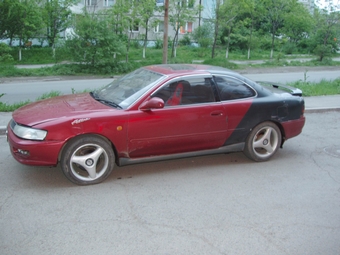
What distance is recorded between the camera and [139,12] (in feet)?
84.0

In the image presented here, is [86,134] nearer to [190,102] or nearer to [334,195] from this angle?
[190,102]

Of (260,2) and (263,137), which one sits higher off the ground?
(260,2)

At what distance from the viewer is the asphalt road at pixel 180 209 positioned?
12.5 ft

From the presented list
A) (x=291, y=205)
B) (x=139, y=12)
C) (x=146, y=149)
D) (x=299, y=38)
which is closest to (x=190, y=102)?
(x=146, y=149)

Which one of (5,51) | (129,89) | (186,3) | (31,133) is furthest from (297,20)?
(31,133)

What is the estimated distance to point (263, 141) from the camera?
249 inches

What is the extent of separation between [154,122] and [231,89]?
4.78 ft

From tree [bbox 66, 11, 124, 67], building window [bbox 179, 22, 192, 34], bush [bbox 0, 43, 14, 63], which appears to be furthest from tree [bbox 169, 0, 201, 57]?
bush [bbox 0, 43, 14, 63]

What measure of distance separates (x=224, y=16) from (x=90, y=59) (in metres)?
10.8

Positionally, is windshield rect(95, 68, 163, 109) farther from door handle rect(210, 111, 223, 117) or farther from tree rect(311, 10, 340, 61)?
tree rect(311, 10, 340, 61)

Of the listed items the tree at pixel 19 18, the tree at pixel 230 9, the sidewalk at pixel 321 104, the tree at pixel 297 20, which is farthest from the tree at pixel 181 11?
the sidewalk at pixel 321 104

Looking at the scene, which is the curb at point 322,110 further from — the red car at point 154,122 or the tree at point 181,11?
the tree at point 181,11

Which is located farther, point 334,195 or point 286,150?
point 286,150

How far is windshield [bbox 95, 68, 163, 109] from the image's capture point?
5523 millimetres
